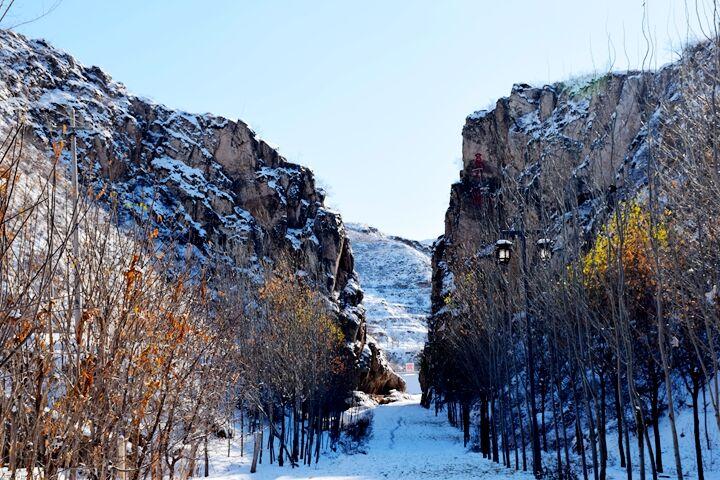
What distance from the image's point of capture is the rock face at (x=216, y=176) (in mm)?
51469

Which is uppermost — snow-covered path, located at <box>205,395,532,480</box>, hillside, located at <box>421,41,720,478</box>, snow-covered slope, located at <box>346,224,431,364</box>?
snow-covered slope, located at <box>346,224,431,364</box>

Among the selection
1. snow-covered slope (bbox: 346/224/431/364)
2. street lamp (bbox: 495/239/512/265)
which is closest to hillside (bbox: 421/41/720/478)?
street lamp (bbox: 495/239/512/265)

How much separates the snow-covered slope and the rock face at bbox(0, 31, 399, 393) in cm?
4273

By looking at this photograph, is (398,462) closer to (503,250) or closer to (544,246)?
(503,250)

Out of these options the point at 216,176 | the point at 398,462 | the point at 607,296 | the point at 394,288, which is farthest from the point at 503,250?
→ the point at 394,288

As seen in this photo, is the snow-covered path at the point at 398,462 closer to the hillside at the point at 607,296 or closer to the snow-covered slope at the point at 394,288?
the hillside at the point at 607,296

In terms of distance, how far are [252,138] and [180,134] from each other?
278 inches

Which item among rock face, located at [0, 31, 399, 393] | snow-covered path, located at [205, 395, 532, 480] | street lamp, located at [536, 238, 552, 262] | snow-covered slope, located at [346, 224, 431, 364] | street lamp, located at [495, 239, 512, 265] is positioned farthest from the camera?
snow-covered slope, located at [346, 224, 431, 364]

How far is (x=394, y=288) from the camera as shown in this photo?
13688 cm

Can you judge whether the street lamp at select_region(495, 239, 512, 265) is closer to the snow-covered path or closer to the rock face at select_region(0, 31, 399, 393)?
the snow-covered path

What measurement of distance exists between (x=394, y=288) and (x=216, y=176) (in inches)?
3350

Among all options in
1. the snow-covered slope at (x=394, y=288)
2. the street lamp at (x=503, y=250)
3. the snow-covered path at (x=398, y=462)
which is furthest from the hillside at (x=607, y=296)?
the snow-covered slope at (x=394, y=288)

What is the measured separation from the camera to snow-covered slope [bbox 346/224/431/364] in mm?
105731

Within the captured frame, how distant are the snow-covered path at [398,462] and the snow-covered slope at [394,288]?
5832 centimetres
